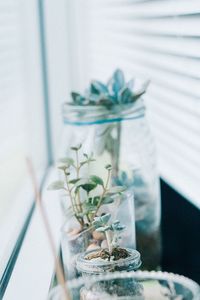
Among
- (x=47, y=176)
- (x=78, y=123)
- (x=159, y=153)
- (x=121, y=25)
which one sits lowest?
A: (x=47, y=176)

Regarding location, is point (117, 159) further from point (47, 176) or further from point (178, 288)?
point (47, 176)

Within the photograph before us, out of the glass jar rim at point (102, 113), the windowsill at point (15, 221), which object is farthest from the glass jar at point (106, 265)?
the glass jar rim at point (102, 113)

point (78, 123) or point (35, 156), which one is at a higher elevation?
point (78, 123)

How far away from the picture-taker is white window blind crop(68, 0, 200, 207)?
2.87 ft

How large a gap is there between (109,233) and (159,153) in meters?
0.47

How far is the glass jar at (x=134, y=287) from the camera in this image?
1.87 ft

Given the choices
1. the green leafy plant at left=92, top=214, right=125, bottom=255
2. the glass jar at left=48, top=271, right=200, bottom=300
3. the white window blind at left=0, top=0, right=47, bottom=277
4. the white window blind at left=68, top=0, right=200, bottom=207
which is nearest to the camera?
the glass jar at left=48, top=271, right=200, bottom=300

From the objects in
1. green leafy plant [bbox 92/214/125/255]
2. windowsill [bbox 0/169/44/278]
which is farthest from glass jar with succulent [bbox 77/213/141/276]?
windowsill [bbox 0/169/44/278]

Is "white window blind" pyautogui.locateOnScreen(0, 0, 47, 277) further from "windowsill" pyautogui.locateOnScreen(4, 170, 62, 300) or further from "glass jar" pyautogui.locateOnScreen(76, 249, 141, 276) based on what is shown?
"glass jar" pyautogui.locateOnScreen(76, 249, 141, 276)

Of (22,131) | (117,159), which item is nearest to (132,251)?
(117,159)

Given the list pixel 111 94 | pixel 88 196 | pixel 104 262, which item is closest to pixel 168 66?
pixel 111 94

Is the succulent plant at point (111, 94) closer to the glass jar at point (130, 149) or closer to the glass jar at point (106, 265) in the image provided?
the glass jar at point (130, 149)

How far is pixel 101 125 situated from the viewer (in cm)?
93

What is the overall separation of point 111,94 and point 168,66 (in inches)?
5.0
